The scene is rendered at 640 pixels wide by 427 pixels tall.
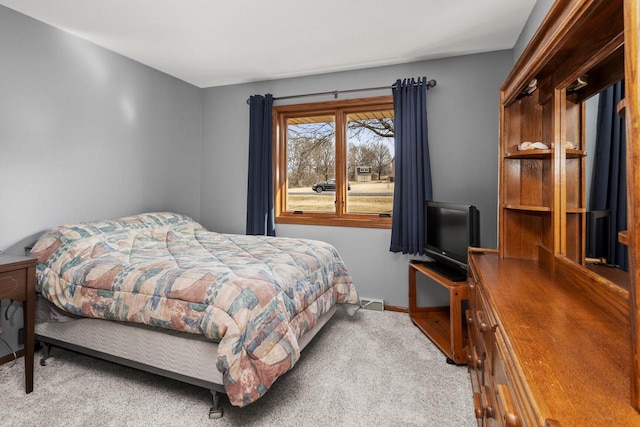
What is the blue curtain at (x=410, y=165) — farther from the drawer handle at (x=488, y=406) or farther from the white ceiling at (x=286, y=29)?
the drawer handle at (x=488, y=406)

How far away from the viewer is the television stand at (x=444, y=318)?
2334 mm

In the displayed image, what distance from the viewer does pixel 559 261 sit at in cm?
158

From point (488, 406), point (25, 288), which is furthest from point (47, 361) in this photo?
point (488, 406)

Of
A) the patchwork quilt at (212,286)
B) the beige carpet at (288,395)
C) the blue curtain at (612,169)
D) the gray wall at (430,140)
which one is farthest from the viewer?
the gray wall at (430,140)

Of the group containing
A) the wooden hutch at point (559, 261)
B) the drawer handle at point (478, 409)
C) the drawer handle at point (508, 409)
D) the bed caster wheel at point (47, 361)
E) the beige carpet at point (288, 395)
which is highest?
the wooden hutch at point (559, 261)

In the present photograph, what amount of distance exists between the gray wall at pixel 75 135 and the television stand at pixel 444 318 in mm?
2849

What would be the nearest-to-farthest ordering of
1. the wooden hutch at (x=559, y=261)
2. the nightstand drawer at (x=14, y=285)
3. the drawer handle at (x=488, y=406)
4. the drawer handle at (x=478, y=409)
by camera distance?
the wooden hutch at (x=559, y=261) < the drawer handle at (x=488, y=406) < the drawer handle at (x=478, y=409) < the nightstand drawer at (x=14, y=285)

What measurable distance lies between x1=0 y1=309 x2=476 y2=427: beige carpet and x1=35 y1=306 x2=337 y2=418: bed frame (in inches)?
6.1

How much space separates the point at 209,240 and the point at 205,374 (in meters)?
1.48

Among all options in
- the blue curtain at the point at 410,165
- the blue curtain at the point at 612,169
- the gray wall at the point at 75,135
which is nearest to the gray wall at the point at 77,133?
the gray wall at the point at 75,135

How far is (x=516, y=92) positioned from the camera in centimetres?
179

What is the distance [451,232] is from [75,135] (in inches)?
130

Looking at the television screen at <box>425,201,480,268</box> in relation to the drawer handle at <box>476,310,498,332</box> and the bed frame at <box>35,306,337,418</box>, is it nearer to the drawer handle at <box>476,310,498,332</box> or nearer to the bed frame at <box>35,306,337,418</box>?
the drawer handle at <box>476,310,498,332</box>

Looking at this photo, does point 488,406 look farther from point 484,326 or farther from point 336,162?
point 336,162
